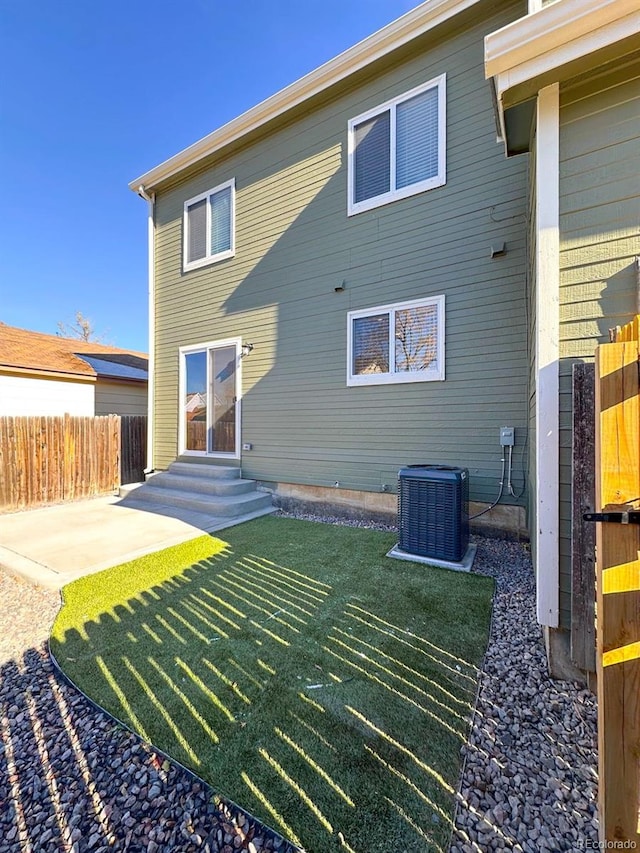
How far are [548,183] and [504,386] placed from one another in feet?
8.18

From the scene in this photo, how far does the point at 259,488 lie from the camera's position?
6492 mm

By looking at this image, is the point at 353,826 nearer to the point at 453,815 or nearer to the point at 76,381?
the point at 453,815

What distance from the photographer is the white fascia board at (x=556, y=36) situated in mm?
1959

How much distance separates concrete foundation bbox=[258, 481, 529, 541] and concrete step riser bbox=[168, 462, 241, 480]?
1.90 feet

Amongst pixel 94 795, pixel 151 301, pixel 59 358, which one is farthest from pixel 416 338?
pixel 59 358

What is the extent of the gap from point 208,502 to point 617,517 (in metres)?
5.41

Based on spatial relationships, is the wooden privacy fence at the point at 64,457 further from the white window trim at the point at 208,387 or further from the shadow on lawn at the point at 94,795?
the shadow on lawn at the point at 94,795

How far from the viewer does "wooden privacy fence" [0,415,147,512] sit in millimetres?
6410

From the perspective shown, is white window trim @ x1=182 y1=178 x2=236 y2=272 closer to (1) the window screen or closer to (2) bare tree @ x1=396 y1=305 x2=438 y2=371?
(1) the window screen

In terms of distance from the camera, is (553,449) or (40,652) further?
(40,652)

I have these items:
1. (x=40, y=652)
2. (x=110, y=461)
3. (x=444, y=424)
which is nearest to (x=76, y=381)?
(x=110, y=461)

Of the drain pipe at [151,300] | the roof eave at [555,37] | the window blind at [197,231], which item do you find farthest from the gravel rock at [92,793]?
the window blind at [197,231]

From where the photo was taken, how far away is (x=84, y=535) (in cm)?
472

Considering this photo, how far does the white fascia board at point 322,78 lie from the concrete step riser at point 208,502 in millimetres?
6524
